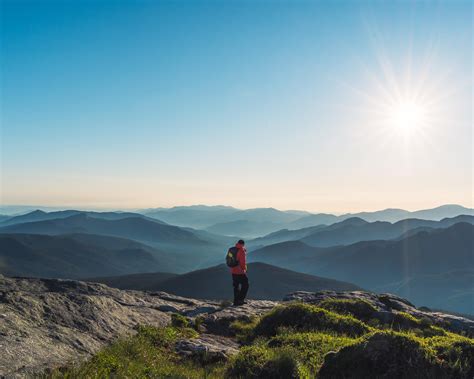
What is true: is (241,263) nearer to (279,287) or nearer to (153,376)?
(153,376)

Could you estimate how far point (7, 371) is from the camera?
19.9 ft

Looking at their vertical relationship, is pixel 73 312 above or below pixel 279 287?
above

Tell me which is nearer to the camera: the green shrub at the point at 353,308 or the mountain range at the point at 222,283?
the green shrub at the point at 353,308

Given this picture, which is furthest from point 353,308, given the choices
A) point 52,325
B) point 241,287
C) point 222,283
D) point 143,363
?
point 222,283

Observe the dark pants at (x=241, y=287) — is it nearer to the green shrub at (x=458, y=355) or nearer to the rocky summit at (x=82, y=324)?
the rocky summit at (x=82, y=324)

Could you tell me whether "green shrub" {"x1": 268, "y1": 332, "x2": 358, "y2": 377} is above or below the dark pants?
above

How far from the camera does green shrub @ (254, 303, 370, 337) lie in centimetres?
1149

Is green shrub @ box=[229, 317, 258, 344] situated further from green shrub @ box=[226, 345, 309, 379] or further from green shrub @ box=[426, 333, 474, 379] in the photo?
green shrub @ box=[426, 333, 474, 379]

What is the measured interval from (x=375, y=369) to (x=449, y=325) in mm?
12014

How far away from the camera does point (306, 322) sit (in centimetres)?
1211

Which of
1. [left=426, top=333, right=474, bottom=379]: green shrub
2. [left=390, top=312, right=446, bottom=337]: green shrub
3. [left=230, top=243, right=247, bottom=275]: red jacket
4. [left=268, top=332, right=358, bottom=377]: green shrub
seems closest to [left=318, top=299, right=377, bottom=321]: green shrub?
[left=390, top=312, right=446, bottom=337]: green shrub

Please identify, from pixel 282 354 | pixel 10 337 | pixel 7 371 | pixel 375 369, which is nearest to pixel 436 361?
pixel 375 369

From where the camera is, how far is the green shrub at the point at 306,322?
1149 centimetres

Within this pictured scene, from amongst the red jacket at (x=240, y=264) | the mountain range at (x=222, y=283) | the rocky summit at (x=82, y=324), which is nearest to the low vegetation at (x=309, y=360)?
the rocky summit at (x=82, y=324)
